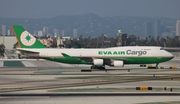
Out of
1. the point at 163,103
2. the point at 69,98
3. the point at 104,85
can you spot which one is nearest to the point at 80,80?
the point at 104,85

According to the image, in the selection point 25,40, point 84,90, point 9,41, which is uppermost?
point 9,41

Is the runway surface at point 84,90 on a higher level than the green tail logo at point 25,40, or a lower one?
lower

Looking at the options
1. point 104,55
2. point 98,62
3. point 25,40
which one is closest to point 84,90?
point 98,62

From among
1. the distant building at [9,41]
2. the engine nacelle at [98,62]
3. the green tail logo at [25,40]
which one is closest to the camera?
the engine nacelle at [98,62]

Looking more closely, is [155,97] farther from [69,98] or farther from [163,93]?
[69,98]

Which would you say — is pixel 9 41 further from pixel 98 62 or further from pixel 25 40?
pixel 98 62

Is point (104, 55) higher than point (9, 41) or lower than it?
lower

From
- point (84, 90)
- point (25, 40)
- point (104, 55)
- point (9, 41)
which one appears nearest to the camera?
point (84, 90)

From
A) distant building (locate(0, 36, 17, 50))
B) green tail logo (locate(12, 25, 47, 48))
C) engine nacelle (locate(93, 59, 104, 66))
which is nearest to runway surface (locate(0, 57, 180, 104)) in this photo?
engine nacelle (locate(93, 59, 104, 66))

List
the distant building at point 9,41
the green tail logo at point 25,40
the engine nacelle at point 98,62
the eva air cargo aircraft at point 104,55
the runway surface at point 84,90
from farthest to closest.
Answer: the distant building at point 9,41 → the green tail logo at point 25,40 → the eva air cargo aircraft at point 104,55 → the engine nacelle at point 98,62 → the runway surface at point 84,90

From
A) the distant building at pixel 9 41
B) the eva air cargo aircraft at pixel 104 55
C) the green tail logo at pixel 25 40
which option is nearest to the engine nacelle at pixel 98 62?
the eva air cargo aircraft at pixel 104 55

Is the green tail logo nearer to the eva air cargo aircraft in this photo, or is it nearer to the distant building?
the eva air cargo aircraft

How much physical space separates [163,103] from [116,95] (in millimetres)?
5172

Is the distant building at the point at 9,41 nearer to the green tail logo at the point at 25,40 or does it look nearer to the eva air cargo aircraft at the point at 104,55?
the green tail logo at the point at 25,40
